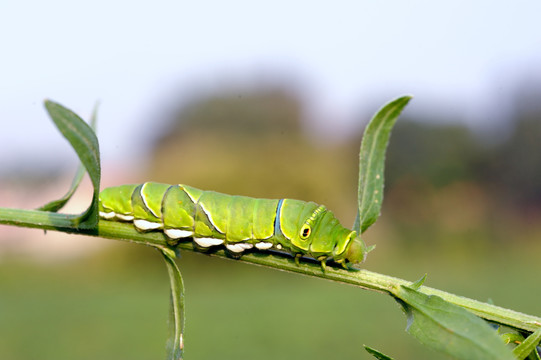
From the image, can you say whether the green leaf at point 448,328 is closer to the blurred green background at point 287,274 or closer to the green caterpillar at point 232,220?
the green caterpillar at point 232,220

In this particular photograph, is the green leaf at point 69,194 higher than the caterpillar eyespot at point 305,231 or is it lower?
higher

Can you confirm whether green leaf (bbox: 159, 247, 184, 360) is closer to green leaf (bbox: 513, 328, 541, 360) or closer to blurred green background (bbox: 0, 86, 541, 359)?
green leaf (bbox: 513, 328, 541, 360)

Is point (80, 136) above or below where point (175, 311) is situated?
above

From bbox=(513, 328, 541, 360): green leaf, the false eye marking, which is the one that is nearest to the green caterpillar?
the false eye marking

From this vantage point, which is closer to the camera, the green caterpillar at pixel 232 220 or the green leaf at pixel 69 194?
the green leaf at pixel 69 194

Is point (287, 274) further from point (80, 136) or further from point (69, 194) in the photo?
point (80, 136)

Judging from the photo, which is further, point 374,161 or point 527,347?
point 374,161

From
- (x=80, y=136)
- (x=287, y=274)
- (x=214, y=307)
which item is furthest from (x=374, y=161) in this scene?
(x=287, y=274)

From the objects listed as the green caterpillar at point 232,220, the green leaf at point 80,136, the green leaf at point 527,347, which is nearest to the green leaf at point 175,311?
the green caterpillar at point 232,220
